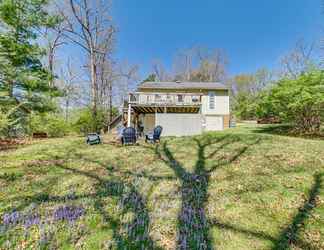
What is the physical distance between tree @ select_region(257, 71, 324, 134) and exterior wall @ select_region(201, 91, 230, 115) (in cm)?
602

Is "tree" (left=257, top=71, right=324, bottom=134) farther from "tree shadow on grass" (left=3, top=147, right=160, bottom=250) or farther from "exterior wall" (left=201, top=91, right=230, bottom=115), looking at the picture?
"tree shadow on grass" (left=3, top=147, right=160, bottom=250)

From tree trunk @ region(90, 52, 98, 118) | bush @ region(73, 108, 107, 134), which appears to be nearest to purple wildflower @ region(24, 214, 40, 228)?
tree trunk @ region(90, 52, 98, 118)

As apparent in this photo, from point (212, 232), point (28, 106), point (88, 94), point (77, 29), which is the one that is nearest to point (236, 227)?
point (212, 232)

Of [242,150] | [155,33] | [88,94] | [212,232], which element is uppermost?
[155,33]

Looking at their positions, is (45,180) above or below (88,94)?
below

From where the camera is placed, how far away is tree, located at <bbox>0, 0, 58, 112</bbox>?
918 centimetres

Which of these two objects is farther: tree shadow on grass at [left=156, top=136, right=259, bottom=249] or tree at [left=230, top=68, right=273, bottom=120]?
tree at [left=230, top=68, right=273, bottom=120]

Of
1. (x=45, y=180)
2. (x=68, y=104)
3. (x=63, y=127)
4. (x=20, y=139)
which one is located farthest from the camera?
(x=68, y=104)

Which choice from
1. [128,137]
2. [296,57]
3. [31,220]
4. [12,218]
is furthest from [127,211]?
[296,57]

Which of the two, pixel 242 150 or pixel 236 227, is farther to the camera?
pixel 242 150

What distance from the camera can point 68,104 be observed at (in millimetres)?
19344

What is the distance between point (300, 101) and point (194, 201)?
1061 centimetres

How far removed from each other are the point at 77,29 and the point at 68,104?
7.53 m

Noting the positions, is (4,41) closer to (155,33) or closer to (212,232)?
(212,232)
